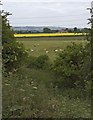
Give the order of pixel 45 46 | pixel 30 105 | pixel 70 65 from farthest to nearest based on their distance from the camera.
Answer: pixel 45 46 < pixel 70 65 < pixel 30 105

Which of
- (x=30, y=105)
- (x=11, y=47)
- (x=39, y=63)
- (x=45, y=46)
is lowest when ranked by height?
(x=39, y=63)

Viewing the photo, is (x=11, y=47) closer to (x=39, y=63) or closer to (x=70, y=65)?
(x=70, y=65)

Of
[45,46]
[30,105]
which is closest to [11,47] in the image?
[30,105]

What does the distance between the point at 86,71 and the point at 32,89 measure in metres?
4.37

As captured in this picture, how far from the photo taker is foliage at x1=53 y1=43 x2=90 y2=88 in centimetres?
1494

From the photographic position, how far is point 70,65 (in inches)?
622

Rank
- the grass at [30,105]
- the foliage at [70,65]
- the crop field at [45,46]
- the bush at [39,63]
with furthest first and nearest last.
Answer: the crop field at [45,46] → the bush at [39,63] → the foliage at [70,65] → the grass at [30,105]

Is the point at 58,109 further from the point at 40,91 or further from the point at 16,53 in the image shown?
the point at 16,53

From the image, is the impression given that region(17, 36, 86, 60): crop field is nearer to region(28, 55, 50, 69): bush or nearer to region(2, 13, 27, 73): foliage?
region(28, 55, 50, 69): bush

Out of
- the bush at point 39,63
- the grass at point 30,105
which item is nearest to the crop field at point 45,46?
the bush at point 39,63

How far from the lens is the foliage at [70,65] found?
49.0ft

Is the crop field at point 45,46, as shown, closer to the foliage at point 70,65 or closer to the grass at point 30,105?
the foliage at point 70,65

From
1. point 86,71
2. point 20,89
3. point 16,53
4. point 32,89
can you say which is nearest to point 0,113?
point 20,89

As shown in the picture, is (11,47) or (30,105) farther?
(11,47)
